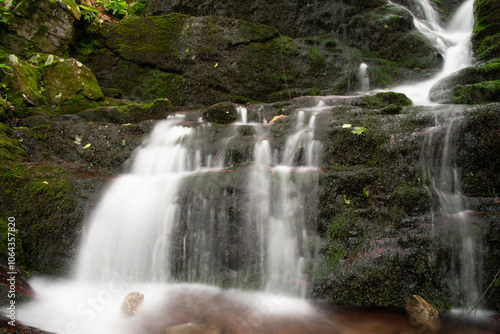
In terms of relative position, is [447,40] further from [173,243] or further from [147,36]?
[173,243]

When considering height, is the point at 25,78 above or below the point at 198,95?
below

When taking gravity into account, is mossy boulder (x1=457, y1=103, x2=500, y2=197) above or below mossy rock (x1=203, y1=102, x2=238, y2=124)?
below

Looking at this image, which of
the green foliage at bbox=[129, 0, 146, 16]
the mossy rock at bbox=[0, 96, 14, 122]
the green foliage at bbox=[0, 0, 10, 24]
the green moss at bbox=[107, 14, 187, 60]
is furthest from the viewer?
the green foliage at bbox=[129, 0, 146, 16]

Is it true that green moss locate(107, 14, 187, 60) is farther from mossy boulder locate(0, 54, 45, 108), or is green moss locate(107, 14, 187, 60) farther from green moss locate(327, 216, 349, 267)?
green moss locate(327, 216, 349, 267)

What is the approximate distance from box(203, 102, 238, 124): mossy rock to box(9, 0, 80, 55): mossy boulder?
5.08 m

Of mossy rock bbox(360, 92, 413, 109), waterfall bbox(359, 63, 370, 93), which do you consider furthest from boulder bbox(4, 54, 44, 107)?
waterfall bbox(359, 63, 370, 93)

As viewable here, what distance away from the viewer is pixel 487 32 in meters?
7.78

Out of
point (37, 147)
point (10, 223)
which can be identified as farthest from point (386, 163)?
point (37, 147)

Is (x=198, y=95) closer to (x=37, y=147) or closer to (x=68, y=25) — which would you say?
(x=68, y=25)

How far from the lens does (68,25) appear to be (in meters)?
8.45

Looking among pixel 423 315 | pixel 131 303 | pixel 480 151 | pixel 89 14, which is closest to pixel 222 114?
pixel 131 303

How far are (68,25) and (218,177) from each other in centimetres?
787

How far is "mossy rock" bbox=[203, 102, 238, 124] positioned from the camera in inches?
272

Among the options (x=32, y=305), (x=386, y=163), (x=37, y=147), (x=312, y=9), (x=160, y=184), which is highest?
(x=312, y=9)
